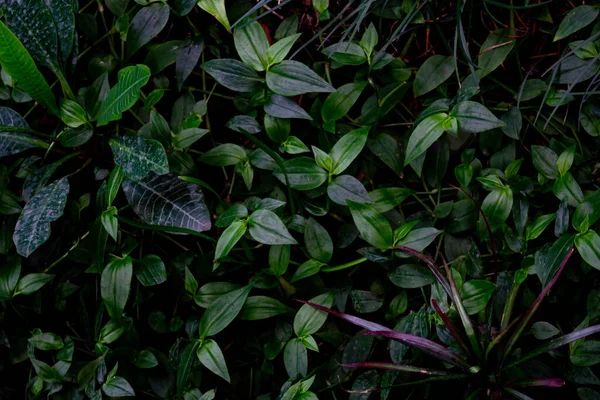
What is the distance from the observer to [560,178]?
1.26 meters

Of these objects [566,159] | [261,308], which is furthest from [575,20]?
[261,308]

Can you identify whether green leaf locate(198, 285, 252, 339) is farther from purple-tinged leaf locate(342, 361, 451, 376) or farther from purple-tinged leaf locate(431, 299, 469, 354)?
purple-tinged leaf locate(431, 299, 469, 354)

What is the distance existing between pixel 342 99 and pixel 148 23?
20.0 inches

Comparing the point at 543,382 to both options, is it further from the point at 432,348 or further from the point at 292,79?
the point at 292,79

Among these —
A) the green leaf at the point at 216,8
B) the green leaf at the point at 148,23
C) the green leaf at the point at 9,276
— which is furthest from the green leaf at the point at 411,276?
the green leaf at the point at 9,276

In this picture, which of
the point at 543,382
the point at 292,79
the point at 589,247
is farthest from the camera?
the point at 292,79

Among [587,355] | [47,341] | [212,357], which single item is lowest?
[587,355]

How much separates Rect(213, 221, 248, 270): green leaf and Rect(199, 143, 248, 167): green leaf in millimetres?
191

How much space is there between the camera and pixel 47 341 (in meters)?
1.33

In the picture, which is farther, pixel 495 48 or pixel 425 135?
pixel 495 48

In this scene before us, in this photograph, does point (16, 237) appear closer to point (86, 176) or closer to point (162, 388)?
point (86, 176)

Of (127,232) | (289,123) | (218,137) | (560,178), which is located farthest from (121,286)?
(560,178)

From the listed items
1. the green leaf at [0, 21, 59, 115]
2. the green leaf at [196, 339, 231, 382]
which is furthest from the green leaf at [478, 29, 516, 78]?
the green leaf at [0, 21, 59, 115]

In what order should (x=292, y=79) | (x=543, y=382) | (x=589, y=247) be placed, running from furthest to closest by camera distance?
(x=292, y=79) < (x=589, y=247) < (x=543, y=382)
